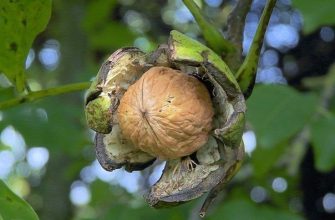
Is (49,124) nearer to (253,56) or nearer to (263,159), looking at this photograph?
(263,159)

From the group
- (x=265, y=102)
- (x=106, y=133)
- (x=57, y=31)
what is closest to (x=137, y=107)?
(x=106, y=133)

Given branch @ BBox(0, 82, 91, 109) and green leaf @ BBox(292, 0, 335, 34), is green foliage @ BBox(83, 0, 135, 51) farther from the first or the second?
branch @ BBox(0, 82, 91, 109)

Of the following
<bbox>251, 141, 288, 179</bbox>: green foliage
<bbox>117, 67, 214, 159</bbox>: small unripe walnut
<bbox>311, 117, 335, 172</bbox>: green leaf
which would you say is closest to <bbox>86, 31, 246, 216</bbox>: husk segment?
<bbox>117, 67, 214, 159</bbox>: small unripe walnut

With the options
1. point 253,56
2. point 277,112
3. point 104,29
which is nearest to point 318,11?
point 277,112

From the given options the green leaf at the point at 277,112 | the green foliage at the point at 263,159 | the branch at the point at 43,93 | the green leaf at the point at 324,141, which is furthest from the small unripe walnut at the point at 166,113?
the green foliage at the point at 263,159

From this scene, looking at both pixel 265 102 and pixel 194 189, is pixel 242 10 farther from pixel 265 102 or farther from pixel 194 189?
pixel 265 102

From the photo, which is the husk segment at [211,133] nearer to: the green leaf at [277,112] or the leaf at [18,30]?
the leaf at [18,30]

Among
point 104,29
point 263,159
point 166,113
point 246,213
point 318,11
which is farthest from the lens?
point 104,29
